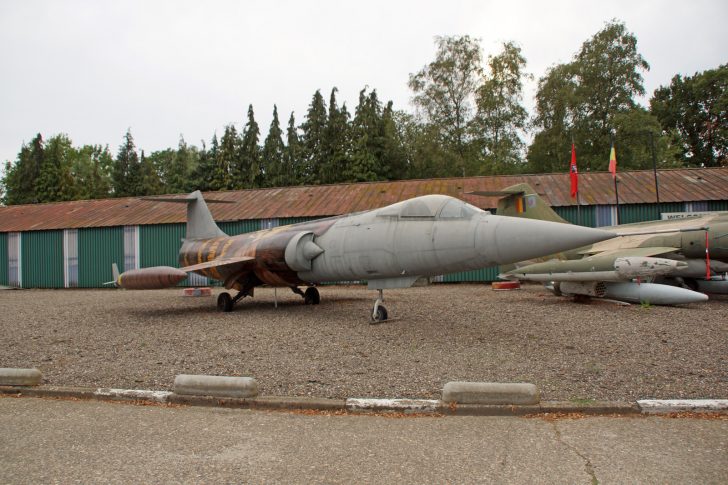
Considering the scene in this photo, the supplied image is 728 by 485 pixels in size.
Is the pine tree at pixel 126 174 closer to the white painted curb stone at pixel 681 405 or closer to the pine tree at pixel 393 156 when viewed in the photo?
the pine tree at pixel 393 156

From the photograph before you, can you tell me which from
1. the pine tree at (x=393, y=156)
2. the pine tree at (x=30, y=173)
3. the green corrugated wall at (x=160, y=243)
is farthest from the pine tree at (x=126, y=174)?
the green corrugated wall at (x=160, y=243)

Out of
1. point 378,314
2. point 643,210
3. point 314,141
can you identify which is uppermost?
point 314,141

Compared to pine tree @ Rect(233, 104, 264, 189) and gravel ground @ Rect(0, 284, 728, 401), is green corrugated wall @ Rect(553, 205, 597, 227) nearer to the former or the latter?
gravel ground @ Rect(0, 284, 728, 401)

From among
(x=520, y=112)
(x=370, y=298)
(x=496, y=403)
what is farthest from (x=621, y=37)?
(x=496, y=403)

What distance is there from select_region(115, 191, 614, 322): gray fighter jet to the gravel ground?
972 millimetres

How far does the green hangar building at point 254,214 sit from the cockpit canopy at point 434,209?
12894 millimetres

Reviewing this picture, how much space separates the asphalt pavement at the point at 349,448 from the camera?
3.40 m

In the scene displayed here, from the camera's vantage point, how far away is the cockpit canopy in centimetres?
873

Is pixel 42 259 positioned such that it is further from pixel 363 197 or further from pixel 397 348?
pixel 397 348

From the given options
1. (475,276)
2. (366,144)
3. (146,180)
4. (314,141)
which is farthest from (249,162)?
(475,276)

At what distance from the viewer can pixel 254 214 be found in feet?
80.4

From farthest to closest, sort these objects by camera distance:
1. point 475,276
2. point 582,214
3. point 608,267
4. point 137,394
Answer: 1. point 475,276
2. point 582,214
3. point 608,267
4. point 137,394

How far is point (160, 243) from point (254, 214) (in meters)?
5.01

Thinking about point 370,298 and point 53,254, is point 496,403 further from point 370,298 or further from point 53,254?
point 53,254
